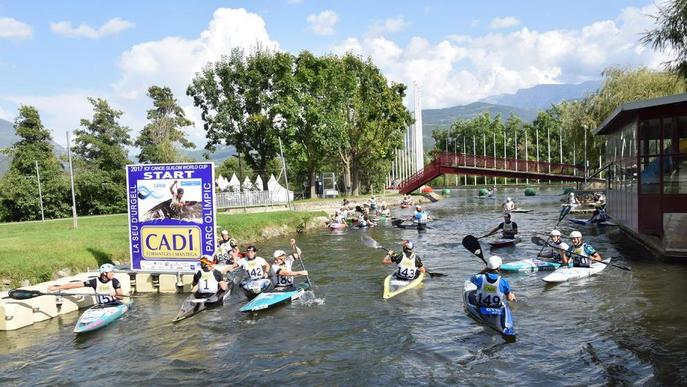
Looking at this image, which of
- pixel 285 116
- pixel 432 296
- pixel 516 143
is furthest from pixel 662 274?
pixel 516 143

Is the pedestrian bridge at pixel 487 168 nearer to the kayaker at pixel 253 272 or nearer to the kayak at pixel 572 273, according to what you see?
the kayak at pixel 572 273

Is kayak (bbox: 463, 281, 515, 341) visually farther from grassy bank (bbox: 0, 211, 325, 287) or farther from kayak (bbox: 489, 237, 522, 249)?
grassy bank (bbox: 0, 211, 325, 287)

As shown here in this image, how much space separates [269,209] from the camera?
42938 millimetres

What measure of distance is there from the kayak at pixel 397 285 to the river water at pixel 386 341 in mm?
266

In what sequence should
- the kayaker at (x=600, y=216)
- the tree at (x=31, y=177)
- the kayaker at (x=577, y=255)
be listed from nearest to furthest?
the kayaker at (x=577, y=255)
the kayaker at (x=600, y=216)
the tree at (x=31, y=177)

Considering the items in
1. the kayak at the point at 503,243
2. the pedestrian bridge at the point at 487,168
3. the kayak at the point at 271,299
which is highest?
the pedestrian bridge at the point at 487,168

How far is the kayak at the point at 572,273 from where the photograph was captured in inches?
699

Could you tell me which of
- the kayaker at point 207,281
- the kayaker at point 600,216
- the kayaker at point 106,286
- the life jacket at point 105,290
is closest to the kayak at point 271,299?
the kayaker at point 207,281

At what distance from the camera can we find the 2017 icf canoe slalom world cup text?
18266mm

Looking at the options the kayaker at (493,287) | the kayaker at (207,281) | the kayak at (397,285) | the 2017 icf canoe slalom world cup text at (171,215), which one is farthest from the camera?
the 2017 icf canoe slalom world cup text at (171,215)

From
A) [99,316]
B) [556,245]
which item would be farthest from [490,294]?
[99,316]

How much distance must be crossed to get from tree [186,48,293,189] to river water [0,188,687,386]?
131 feet

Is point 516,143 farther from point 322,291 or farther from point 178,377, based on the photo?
point 178,377

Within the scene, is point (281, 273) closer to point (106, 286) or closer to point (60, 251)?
point (106, 286)
